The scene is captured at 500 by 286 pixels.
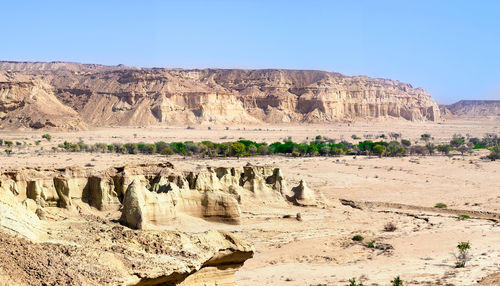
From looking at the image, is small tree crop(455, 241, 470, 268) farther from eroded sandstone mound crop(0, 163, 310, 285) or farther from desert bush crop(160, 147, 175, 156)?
desert bush crop(160, 147, 175, 156)

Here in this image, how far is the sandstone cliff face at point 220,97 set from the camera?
4887 inches

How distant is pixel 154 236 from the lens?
9.98 meters

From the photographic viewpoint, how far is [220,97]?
133 m

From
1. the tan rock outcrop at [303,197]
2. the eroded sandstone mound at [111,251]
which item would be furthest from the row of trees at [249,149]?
the eroded sandstone mound at [111,251]

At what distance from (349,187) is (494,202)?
10.1 metres

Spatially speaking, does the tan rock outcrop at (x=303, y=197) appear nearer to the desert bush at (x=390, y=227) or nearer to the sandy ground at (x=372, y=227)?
the sandy ground at (x=372, y=227)

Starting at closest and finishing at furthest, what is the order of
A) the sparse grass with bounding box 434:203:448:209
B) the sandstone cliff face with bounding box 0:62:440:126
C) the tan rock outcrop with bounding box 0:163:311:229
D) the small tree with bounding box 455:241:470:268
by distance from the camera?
the small tree with bounding box 455:241:470:268 → the tan rock outcrop with bounding box 0:163:311:229 → the sparse grass with bounding box 434:203:448:209 → the sandstone cliff face with bounding box 0:62:440:126

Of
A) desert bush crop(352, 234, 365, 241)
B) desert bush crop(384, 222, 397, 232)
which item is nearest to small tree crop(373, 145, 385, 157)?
desert bush crop(384, 222, 397, 232)

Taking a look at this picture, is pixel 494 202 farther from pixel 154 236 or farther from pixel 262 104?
pixel 262 104

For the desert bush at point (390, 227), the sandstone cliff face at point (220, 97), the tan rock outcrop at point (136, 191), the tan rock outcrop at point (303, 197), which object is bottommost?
the desert bush at point (390, 227)

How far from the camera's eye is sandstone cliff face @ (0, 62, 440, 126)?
407 ft

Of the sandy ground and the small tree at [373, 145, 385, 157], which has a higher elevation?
the small tree at [373, 145, 385, 157]

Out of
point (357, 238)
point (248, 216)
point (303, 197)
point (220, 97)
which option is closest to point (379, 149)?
point (303, 197)

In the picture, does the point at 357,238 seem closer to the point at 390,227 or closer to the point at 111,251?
the point at 390,227
